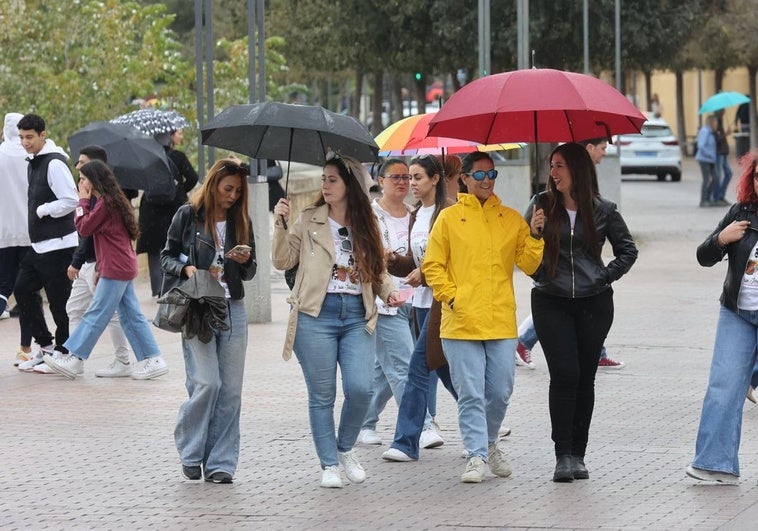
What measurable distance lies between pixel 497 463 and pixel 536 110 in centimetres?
177

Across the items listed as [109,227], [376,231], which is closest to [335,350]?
[376,231]

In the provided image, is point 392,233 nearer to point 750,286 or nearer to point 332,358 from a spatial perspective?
point 332,358

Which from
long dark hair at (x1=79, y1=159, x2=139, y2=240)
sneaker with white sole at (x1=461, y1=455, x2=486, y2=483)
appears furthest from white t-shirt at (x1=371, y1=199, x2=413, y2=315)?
long dark hair at (x1=79, y1=159, x2=139, y2=240)

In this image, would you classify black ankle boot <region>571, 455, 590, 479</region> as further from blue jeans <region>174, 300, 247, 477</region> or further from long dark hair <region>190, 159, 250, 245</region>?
long dark hair <region>190, 159, 250, 245</region>

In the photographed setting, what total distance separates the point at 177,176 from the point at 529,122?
23.0ft

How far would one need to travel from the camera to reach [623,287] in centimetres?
1694

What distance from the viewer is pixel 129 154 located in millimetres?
12891

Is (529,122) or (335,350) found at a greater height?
(529,122)

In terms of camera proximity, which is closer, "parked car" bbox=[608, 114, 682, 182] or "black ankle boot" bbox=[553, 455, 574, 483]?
"black ankle boot" bbox=[553, 455, 574, 483]

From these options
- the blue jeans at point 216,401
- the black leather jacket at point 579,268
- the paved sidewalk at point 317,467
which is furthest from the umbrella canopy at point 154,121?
the black leather jacket at point 579,268

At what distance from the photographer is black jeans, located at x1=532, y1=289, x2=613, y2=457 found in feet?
24.8

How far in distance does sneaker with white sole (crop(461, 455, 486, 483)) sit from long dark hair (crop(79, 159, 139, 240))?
4185mm

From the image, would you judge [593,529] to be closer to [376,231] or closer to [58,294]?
[376,231]

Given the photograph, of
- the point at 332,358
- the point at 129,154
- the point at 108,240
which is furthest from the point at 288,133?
the point at 129,154
